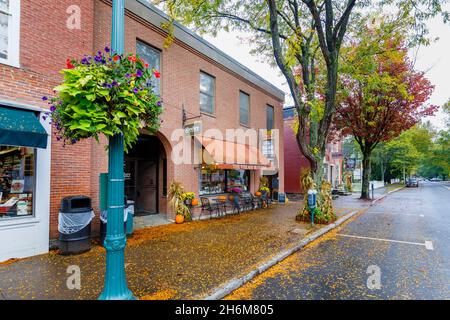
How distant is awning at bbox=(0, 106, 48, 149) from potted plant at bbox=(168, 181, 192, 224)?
4.72 m

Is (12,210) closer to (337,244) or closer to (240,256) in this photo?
(240,256)

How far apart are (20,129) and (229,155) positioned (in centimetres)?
707

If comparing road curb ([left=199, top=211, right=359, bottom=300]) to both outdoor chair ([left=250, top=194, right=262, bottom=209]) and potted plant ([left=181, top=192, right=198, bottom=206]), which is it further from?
outdoor chair ([left=250, top=194, right=262, bottom=209])

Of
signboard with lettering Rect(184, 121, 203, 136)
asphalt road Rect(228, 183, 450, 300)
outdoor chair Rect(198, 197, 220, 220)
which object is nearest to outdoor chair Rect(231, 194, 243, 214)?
outdoor chair Rect(198, 197, 220, 220)

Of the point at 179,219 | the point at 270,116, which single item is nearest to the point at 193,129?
the point at 179,219

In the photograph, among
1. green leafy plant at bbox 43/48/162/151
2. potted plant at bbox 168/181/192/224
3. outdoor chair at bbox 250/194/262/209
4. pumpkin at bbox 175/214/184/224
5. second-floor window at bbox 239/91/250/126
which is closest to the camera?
green leafy plant at bbox 43/48/162/151

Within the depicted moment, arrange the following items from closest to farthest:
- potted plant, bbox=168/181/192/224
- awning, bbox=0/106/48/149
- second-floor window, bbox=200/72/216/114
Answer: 1. awning, bbox=0/106/48/149
2. potted plant, bbox=168/181/192/224
3. second-floor window, bbox=200/72/216/114

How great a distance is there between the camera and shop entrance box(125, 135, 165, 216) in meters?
10.5

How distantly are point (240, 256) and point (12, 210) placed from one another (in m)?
5.31

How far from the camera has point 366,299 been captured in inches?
149

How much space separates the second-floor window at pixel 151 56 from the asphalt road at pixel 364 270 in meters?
7.19

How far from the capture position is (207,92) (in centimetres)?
1106

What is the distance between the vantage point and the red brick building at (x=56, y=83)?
5.40 meters
